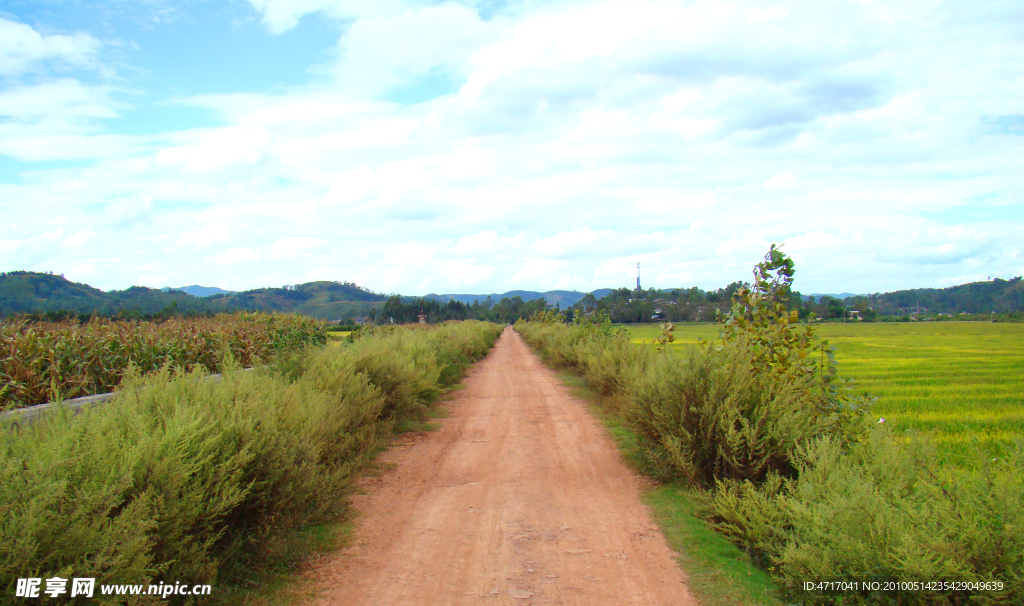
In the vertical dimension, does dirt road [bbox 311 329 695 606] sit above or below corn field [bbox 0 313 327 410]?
below

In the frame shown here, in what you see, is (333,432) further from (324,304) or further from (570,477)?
(324,304)

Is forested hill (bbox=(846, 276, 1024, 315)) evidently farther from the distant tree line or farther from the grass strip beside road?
the grass strip beside road

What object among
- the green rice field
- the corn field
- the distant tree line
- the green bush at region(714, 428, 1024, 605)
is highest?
the distant tree line

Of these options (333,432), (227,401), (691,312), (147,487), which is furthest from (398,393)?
(691,312)

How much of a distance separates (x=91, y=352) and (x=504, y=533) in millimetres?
7304

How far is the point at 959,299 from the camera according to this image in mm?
109250

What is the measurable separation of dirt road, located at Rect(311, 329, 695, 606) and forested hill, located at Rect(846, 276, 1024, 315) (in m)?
108

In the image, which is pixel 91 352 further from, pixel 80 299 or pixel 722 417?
pixel 80 299

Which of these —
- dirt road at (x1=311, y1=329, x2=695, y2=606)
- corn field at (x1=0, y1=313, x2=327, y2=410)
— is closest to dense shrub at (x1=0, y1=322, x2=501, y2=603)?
dirt road at (x1=311, y1=329, x2=695, y2=606)

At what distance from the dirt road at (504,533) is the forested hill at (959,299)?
10793cm

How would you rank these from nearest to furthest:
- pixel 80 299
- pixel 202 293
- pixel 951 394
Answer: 1. pixel 951 394
2. pixel 80 299
3. pixel 202 293

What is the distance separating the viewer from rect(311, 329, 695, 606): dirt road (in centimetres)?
401

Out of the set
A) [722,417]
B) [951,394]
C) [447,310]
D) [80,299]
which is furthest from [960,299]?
[80,299]

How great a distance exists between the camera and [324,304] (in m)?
104
